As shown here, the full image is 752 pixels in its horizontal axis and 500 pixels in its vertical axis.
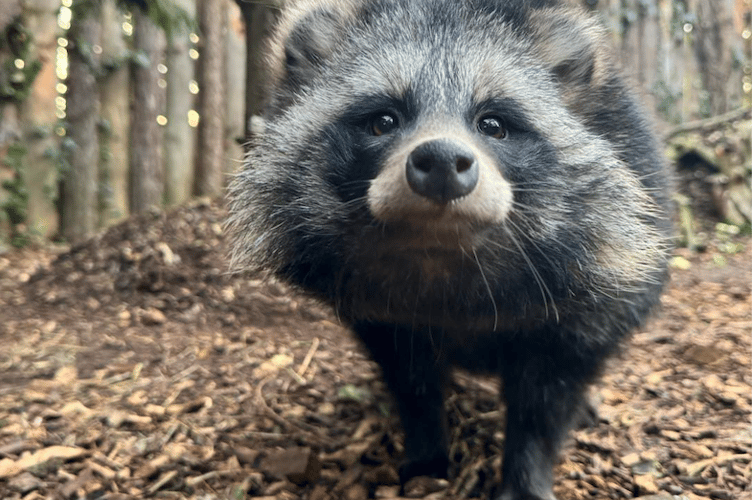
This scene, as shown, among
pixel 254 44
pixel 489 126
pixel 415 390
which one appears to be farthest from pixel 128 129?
pixel 489 126

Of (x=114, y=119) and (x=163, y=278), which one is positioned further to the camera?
(x=114, y=119)

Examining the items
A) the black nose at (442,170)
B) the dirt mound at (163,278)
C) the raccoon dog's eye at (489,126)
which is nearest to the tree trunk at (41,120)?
the dirt mound at (163,278)

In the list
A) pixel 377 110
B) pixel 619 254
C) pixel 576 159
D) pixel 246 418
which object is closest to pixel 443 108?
pixel 377 110

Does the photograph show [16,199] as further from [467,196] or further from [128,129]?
[467,196]

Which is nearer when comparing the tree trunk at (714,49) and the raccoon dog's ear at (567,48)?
the raccoon dog's ear at (567,48)

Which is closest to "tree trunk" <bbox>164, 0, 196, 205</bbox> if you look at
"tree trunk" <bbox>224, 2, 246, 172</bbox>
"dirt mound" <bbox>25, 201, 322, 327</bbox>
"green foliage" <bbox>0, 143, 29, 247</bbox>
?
"tree trunk" <bbox>224, 2, 246, 172</bbox>

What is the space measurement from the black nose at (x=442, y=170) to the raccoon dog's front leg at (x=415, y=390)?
3.75 feet

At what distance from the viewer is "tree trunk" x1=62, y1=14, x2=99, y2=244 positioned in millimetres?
7383

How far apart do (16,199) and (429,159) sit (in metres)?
6.57

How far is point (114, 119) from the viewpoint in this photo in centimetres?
776

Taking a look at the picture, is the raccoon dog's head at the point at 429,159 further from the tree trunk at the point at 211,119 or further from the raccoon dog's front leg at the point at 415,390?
the tree trunk at the point at 211,119

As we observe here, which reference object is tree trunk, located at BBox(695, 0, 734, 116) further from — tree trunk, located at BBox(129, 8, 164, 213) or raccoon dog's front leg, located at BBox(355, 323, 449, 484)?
raccoon dog's front leg, located at BBox(355, 323, 449, 484)

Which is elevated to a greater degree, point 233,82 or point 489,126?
point 233,82

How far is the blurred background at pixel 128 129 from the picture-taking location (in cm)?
721
